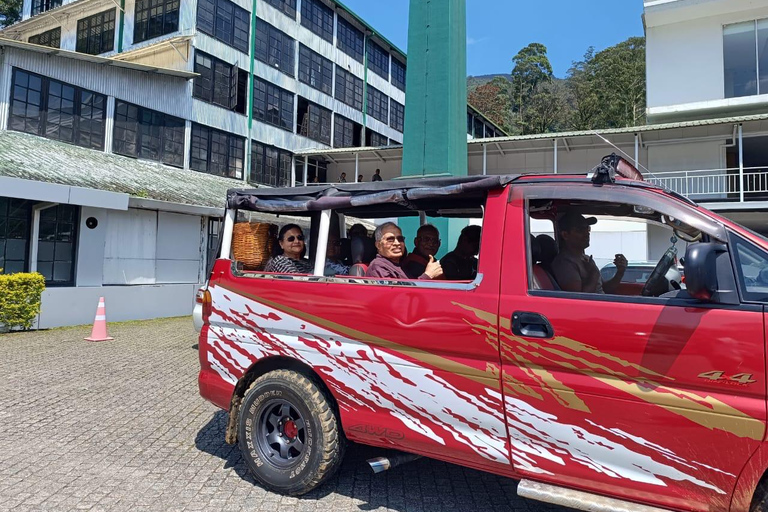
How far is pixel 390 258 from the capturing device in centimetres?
397

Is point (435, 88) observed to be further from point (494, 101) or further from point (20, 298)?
point (494, 101)

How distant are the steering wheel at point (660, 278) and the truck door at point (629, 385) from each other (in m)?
0.45

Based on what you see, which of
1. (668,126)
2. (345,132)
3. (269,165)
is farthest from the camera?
(345,132)

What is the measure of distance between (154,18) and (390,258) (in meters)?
22.2

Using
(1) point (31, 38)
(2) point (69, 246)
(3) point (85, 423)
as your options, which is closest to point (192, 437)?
(3) point (85, 423)

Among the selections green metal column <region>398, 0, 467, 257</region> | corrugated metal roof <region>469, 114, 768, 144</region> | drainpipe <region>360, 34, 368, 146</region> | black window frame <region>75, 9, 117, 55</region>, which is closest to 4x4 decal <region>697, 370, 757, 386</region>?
green metal column <region>398, 0, 467, 257</region>

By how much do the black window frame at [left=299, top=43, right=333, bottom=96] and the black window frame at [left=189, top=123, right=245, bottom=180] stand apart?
6.48 m

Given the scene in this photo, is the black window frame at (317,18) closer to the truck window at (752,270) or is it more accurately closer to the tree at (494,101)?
the truck window at (752,270)

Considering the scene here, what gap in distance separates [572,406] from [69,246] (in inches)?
533

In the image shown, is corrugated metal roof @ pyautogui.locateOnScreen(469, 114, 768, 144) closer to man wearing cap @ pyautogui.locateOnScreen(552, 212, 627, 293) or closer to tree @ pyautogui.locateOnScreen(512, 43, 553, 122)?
man wearing cap @ pyautogui.locateOnScreen(552, 212, 627, 293)

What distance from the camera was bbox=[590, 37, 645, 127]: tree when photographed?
162 ft

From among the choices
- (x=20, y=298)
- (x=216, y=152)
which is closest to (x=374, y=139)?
(x=216, y=152)

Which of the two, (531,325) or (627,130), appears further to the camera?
(627,130)

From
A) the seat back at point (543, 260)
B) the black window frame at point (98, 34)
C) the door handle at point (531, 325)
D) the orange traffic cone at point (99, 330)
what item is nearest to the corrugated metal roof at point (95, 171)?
the orange traffic cone at point (99, 330)
